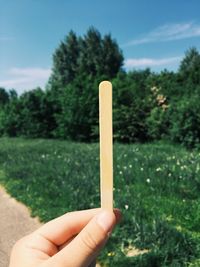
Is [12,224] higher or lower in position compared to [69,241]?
lower

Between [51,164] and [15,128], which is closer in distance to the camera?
[51,164]

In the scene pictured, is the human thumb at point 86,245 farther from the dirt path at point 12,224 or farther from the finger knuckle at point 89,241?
the dirt path at point 12,224

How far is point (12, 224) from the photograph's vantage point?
7898 mm

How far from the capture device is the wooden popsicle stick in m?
1.21

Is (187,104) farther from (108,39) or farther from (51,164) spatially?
(108,39)

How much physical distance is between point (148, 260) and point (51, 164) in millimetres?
Answer: 7510

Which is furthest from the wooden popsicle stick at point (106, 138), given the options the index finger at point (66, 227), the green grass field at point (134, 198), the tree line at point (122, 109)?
the tree line at point (122, 109)

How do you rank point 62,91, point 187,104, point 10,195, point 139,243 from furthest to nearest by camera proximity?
point 62,91 < point 187,104 < point 10,195 < point 139,243

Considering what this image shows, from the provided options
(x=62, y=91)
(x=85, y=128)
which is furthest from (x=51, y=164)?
(x=62, y=91)

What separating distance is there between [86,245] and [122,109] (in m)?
22.1

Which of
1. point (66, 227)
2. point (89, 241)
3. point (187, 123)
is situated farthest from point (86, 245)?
point (187, 123)

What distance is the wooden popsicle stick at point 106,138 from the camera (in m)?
1.21

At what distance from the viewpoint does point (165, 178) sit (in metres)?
8.59

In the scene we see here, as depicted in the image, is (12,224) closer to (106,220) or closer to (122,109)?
(106,220)
